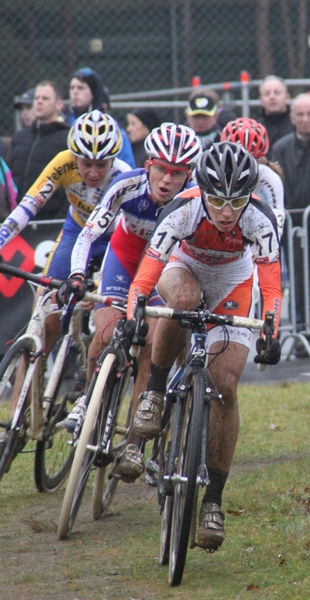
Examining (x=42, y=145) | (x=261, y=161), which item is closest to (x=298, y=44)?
(x=42, y=145)

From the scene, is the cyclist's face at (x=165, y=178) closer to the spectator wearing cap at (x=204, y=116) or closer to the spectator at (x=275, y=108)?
the spectator wearing cap at (x=204, y=116)

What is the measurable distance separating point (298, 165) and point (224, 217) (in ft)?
21.0

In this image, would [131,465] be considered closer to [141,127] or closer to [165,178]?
[165,178]

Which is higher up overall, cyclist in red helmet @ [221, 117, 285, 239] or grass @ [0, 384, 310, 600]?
cyclist in red helmet @ [221, 117, 285, 239]

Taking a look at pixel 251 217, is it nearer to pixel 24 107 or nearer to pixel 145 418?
pixel 145 418

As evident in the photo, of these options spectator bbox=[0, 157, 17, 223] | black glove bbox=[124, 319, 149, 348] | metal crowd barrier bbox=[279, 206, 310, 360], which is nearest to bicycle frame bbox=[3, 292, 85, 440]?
black glove bbox=[124, 319, 149, 348]

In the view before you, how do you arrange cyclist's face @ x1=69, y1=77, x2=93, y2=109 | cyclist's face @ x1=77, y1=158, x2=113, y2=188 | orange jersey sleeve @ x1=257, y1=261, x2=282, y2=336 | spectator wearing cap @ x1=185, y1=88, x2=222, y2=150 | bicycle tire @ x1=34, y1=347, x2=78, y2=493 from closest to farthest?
orange jersey sleeve @ x1=257, y1=261, x2=282, y2=336 < bicycle tire @ x1=34, y1=347, x2=78, y2=493 < cyclist's face @ x1=77, y1=158, x2=113, y2=188 < cyclist's face @ x1=69, y1=77, x2=93, y2=109 < spectator wearing cap @ x1=185, y1=88, x2=222, y2=150

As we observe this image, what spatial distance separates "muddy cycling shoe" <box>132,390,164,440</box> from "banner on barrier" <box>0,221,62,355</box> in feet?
15.1

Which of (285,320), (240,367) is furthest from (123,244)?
(285,320)

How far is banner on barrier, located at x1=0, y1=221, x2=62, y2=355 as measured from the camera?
1000 cm

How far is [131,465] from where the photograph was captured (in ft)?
19.1

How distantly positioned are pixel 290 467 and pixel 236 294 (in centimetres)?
202

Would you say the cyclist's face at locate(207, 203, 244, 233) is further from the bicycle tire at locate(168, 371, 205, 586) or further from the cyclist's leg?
the bicycle tire at locate(168, 371, 205, 586)

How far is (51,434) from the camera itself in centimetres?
672
